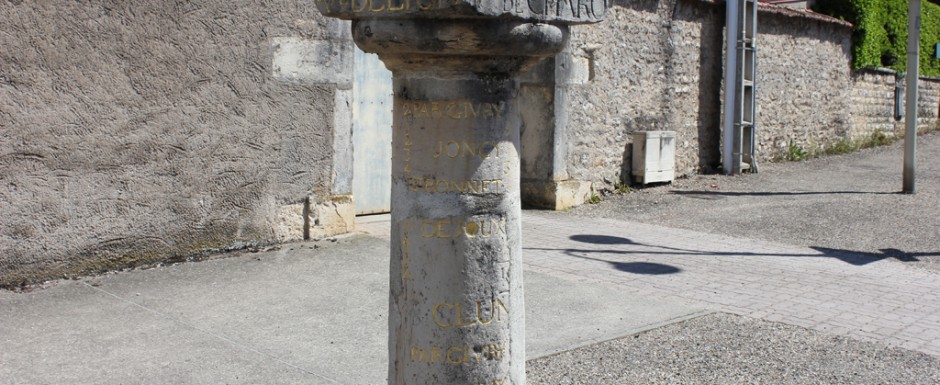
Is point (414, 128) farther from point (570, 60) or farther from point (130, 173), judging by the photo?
point (570, 60)

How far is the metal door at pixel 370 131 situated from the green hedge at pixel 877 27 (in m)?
11.0

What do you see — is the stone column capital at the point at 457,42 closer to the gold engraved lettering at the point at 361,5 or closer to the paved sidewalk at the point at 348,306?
the gold engraved lettering at the point at 361,5

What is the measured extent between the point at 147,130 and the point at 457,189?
13.2 feet

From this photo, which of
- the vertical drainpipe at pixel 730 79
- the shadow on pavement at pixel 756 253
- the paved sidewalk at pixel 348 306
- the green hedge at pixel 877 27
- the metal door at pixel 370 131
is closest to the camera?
the paved sidewalk at pixel 348 306

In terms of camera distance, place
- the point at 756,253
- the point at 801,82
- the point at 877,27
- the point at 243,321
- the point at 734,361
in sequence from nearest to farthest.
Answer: the point at 734,361, the point at 243,321, the point at 756,253, the point at 801,82, the point at 877,27

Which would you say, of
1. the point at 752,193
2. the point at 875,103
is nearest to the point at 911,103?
the point at 752,193

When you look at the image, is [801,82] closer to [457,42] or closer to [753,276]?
[753,276]

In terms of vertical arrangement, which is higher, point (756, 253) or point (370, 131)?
point (370, 131)

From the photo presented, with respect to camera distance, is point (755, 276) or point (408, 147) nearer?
point (408, 147)

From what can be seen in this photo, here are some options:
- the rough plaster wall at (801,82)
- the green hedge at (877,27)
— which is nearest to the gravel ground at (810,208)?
the rough plaster wall at (801,82)

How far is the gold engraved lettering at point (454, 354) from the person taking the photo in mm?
3609

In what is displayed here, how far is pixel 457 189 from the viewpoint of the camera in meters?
3.58

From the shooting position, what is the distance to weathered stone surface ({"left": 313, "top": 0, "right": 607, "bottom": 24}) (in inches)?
130

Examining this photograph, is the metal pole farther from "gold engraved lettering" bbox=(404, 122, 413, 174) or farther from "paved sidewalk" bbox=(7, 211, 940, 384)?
"gold engraved lettering" bbox=(404, 122, 413, 174)
